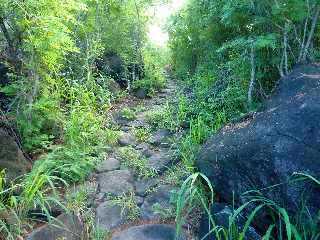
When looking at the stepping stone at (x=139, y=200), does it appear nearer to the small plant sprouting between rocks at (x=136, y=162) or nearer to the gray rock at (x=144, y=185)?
the gray rock at (x=144, y=185)

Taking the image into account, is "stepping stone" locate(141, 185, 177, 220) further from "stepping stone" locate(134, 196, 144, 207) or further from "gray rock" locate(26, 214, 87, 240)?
"gray rock" locate(26, 214, 87, 240)

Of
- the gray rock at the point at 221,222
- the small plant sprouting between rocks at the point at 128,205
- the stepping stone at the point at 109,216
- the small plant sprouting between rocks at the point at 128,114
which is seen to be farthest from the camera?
the small plant sprouting between rocks at the point at 128,114

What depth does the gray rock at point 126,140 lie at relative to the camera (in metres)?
5.95

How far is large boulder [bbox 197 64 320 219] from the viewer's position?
3287mm

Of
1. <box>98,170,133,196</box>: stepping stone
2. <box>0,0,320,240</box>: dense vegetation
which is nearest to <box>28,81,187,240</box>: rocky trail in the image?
<box>98,170,133,196</box>: stepping stone

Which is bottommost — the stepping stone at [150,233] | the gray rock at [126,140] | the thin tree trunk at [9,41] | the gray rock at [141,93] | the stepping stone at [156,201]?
the stepping stone at [150,233]

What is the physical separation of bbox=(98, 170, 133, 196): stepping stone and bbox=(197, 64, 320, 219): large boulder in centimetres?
112

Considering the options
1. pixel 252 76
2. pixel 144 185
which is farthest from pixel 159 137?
pixel 252 76

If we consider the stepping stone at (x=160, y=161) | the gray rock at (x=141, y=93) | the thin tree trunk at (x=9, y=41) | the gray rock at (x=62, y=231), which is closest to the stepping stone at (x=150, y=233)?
the gray rock at (x=62, y=231)

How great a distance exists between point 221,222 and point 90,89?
4.18 m

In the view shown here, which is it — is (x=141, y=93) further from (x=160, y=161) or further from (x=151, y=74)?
(x=160, y=161)

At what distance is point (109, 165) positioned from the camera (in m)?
5.30

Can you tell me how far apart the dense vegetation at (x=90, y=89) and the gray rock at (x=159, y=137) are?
5.0 inches

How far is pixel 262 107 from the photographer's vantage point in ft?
13.8
